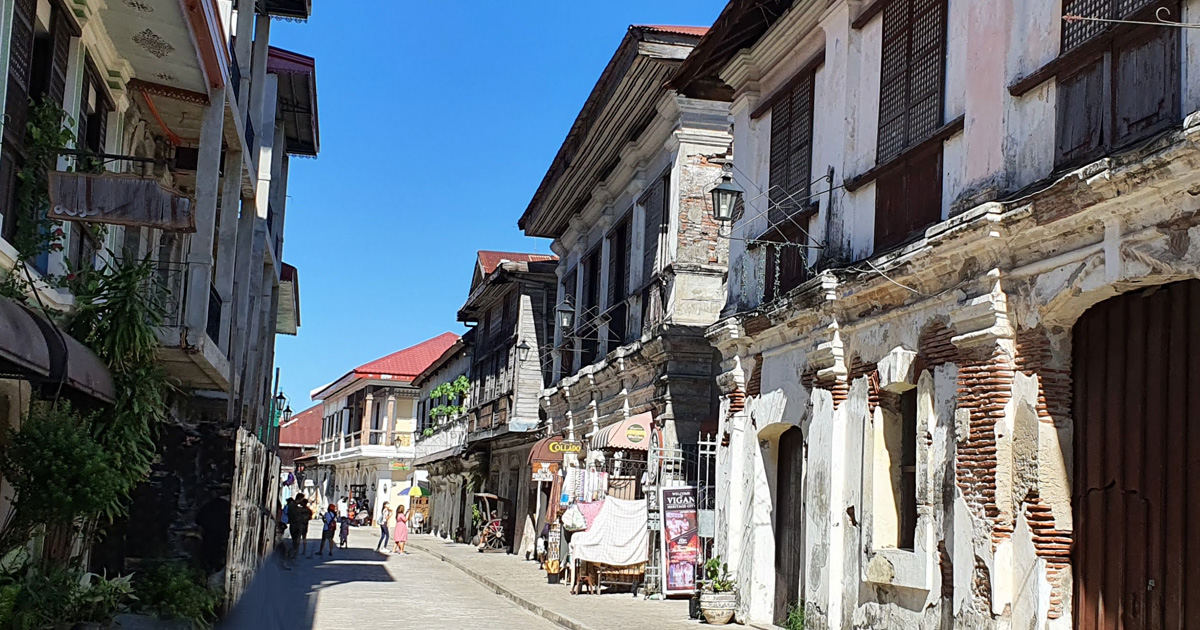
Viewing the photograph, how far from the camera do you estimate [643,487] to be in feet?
66.1

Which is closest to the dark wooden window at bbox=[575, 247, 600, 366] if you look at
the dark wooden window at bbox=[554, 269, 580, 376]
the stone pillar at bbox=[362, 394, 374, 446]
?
the dark wooden window at bbox=[554, 269, 580, 376]

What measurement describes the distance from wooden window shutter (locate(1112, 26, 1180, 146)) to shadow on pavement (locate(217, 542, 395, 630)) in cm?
1047

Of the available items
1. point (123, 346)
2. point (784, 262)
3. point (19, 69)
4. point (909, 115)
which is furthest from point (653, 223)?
point (19, 69)

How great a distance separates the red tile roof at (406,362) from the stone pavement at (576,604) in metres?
30.0

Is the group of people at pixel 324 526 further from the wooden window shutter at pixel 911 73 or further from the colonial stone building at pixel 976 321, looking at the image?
the wooden window shutter at pixel 911 73

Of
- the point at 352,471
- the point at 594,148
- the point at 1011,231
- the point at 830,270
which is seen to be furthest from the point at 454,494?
the point at 1011,231

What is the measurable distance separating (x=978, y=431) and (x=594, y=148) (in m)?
14.3

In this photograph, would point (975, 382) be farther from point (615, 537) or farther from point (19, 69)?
point (615, 537)

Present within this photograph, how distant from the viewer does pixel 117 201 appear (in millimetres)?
10578

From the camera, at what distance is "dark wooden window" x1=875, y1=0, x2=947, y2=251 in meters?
11.1

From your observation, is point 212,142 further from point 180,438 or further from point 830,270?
point 830,270

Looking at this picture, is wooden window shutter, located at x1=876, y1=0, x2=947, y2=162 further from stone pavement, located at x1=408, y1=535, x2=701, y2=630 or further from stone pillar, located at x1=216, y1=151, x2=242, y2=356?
stone pillar, located at x1=216, y1=151, x2=242, y2=356

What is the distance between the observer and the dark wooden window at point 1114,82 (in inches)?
311

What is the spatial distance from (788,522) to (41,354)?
8.98 metres
